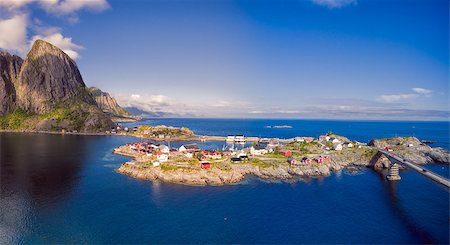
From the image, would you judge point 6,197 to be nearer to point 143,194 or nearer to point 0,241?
point 0,241

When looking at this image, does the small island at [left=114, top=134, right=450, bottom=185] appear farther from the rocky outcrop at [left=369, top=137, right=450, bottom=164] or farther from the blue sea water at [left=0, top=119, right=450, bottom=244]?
the blue sea water at [left=0, top=119, right=450, bottom=244]

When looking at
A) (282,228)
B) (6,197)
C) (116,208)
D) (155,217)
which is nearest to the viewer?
(282,228)

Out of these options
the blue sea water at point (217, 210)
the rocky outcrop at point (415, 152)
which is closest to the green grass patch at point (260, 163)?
the blue sea water at point (217, 210)

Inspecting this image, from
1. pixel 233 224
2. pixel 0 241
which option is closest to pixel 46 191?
pixel 0 241

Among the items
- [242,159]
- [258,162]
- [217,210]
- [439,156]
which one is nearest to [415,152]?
[439,156]

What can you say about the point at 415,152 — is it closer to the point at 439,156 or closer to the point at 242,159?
the point at 439,156

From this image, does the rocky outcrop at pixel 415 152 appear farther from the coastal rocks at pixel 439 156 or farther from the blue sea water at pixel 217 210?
the blue sea water at pixel 217 210
